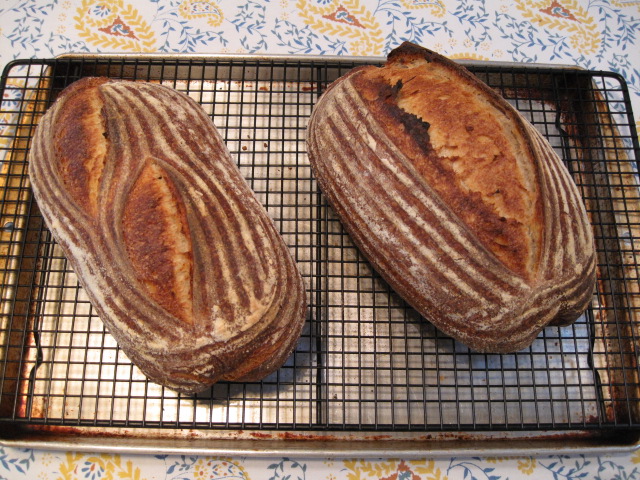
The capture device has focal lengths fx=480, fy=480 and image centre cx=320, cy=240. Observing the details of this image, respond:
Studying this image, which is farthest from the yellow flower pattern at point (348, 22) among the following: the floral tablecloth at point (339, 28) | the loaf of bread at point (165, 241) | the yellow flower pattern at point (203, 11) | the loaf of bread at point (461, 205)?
the loaf of bread at point (165, 241)

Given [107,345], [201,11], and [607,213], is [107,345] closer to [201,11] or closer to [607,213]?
[201,11]

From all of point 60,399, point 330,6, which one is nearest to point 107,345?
Answer: point 60,399

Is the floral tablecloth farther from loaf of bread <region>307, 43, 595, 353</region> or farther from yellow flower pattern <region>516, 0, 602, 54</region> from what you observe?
loaf of bread <region>307, 43, 595, 353</region>

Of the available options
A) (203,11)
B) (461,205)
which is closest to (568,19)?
(461,205)

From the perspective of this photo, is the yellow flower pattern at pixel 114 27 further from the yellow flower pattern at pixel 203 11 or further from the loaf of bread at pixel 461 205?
the loaf of bread at pixel 461 205

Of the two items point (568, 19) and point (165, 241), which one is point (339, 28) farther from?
point (165, 241)

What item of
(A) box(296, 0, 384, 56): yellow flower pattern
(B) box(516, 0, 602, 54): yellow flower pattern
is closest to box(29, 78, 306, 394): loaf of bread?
(A) box(296, 0, 384, 56): yellow flower pattern
